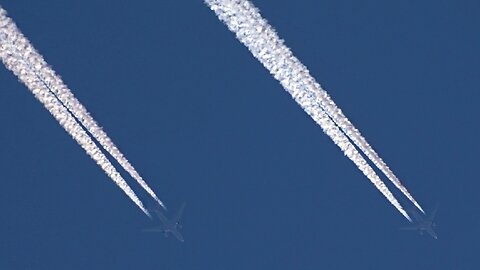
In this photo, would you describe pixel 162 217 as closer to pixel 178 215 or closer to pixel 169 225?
pixel 169 225

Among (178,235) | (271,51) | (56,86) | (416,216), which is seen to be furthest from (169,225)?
(56,86)

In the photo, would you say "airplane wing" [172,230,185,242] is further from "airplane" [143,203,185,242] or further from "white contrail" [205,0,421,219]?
"white contrail" [205,0,421,219]

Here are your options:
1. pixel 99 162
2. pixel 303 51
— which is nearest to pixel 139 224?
pixel 99 162

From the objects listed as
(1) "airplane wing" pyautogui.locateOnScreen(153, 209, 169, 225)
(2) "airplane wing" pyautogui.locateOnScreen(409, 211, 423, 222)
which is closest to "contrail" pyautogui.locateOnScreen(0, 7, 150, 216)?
(1) "airplane wing" pyautogui.locateOnScreen(153, 209, 169, 225)

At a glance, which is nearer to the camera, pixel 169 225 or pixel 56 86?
Result: pixel 56 86

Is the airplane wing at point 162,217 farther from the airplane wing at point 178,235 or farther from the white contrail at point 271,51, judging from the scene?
the white contrail at point 271,51

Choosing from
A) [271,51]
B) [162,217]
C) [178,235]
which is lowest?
[178,235]
